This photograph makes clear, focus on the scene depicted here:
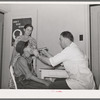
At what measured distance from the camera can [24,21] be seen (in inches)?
67.7

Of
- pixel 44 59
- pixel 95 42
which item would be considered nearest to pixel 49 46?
pixel 44 59

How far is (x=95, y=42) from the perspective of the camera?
165 centimetres

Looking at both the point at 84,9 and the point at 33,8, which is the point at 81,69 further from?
the point at 33,8

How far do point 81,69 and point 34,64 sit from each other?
0.40 metres

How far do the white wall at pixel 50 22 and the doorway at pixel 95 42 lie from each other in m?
0.05

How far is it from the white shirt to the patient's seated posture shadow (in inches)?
7.3

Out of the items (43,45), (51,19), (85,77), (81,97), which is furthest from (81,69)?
(51,19)

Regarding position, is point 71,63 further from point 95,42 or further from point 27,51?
point 27,51

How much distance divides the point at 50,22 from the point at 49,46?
0.21 metres

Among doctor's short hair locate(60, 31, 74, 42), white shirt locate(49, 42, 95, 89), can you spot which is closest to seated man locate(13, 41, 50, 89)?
white shirt locate(49, 42, 95, 89)

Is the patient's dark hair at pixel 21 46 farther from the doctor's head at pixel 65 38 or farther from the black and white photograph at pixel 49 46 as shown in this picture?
the doctor's head at pixel 65 38

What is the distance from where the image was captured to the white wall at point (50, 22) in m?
1.65

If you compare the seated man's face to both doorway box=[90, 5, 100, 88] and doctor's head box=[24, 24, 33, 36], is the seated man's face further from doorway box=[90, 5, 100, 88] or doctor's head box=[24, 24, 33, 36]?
doorway box=[90, 5, 100, 88]

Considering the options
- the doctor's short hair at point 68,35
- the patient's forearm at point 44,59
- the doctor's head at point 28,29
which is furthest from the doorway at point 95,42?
the doctor's head at point 28,29
